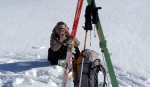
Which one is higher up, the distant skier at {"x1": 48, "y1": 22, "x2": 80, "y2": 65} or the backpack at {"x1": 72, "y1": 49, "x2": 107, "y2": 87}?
the distant skier at {"x1": 48, "y1": 22, "x2": 80, "y2": 65}

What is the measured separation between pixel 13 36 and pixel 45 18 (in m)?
1.79

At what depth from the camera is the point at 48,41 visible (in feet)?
21.2

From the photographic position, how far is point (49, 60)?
503cm

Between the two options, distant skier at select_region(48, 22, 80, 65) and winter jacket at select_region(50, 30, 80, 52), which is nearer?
distant skier at select_region(48, 22, 80, 65)

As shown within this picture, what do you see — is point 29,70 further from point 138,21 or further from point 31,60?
point 138,21

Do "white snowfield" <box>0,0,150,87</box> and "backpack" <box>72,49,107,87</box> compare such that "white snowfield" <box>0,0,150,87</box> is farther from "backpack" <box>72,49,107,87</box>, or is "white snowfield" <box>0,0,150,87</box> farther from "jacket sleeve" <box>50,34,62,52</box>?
"backpack" <box>72,49,107,87</box>

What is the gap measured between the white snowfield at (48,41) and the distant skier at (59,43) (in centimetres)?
17

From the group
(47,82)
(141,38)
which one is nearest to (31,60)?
(47,82)

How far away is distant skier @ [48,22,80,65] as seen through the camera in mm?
4209

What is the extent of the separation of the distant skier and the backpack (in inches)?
12.1

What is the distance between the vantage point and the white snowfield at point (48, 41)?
4.40 metres

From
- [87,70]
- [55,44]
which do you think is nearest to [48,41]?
[55,44]

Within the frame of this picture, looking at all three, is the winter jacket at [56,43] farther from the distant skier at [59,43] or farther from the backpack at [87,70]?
the backpack at [87,70]

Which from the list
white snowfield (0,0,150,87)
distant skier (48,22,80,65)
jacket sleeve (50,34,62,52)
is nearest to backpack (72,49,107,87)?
distant skier (48,22,80,65)
